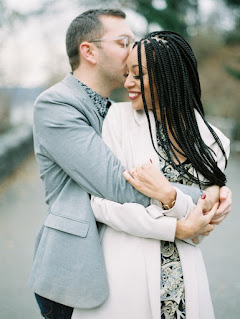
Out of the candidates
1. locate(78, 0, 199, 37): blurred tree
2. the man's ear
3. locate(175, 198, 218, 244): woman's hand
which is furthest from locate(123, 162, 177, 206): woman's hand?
locate(78, 0, 199, 37): blurred tree

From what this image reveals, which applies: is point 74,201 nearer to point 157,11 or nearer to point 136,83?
point 136,83

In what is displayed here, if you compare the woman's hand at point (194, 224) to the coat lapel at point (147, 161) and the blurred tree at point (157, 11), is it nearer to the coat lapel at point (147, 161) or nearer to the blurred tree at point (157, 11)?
the coat lapel at point (147, 161)

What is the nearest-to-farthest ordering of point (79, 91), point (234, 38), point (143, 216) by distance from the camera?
point (143, 216)
point (79, 91)
point (234, 38)

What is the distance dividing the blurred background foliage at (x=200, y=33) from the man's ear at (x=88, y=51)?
287 inches

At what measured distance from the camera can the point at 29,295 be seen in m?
4.25

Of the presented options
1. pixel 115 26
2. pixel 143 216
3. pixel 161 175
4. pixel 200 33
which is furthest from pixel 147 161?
pixel 200 33

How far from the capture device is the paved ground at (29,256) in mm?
4102

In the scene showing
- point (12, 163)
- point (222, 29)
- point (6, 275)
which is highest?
point (222, 29)

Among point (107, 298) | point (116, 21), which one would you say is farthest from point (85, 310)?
point (116, 21)

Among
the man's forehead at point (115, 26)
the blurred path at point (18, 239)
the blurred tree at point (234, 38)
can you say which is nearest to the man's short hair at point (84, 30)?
the man's forehead at point (115, 26)

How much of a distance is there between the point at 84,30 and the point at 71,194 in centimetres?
106

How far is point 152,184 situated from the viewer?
6.10 ft

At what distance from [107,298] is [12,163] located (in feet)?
29.7

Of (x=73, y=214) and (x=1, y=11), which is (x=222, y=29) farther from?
(x=73, y=214)
